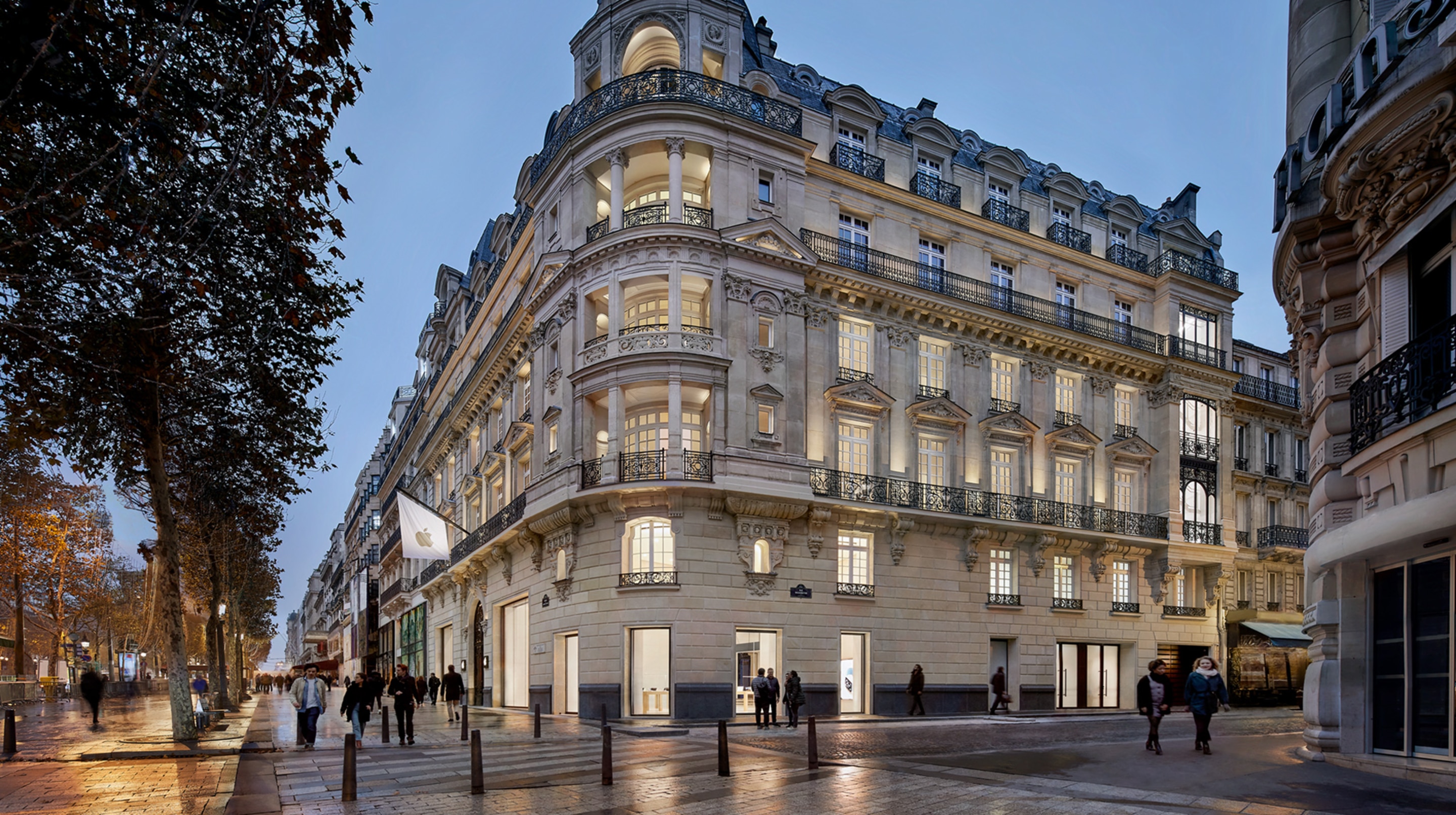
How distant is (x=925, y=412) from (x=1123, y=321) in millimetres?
11554

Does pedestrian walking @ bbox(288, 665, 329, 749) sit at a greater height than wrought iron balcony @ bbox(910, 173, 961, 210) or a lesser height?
lesser

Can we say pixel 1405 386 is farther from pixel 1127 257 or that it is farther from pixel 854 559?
pixel 1127 257

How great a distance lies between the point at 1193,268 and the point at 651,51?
78.1ft

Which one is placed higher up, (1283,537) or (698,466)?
(698,466)

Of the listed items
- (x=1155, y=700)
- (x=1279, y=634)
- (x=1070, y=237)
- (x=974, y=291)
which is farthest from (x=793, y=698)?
(x=1279, y=634)

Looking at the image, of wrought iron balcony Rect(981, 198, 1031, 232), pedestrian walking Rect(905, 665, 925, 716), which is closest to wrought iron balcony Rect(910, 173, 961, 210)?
wrought iron balcony Rect(981, 198, 1031, 232)

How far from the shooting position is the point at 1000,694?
29.1 m

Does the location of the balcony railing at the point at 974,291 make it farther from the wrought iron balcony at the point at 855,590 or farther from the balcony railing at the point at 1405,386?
the balcony railing at the point at 1405,386

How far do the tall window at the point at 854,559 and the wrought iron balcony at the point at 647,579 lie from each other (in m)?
5.66

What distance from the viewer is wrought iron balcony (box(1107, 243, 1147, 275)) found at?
36125mm

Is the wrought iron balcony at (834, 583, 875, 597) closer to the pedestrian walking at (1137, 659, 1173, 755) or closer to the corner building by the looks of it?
the corner building

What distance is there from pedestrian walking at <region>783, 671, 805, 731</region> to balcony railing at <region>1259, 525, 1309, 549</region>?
26.2m

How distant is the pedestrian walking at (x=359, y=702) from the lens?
19.2 metres

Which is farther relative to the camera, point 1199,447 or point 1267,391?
point 1267,391
